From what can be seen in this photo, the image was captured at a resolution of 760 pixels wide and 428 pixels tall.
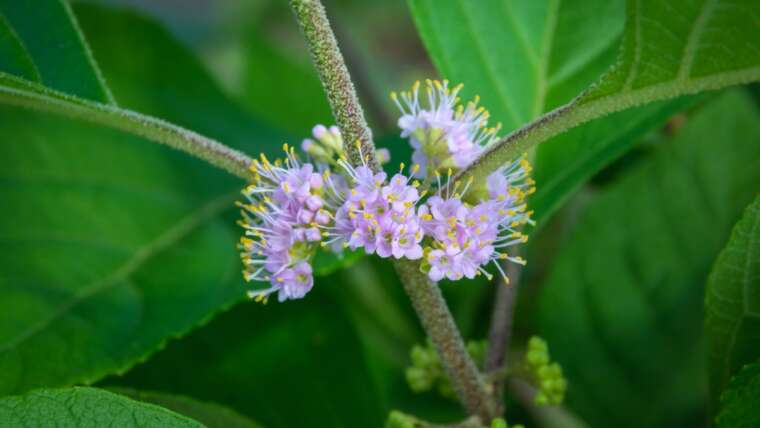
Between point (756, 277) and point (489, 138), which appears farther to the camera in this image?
point (489, 138)

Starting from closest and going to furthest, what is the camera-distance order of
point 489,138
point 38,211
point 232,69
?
point 489,138, point 38,211, point 232,69

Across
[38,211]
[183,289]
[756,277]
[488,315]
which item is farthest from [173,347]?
[756,277]

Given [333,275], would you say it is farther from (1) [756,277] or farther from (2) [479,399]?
(1) [756,277]

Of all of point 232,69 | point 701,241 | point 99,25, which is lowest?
point 701,241

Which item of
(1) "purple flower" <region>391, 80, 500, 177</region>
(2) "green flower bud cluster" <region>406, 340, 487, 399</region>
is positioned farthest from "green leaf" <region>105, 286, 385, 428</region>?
(1) "purple flower" <region>391, 80, 500, 177</region>

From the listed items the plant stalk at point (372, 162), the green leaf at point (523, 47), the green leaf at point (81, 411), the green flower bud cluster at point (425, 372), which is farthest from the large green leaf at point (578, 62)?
the green leaf at point (81, 411)

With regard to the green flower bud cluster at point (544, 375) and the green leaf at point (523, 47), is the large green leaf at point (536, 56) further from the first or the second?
the green flower bud cluster at point (544, 375)

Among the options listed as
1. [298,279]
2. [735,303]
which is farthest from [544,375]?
[298,279]
